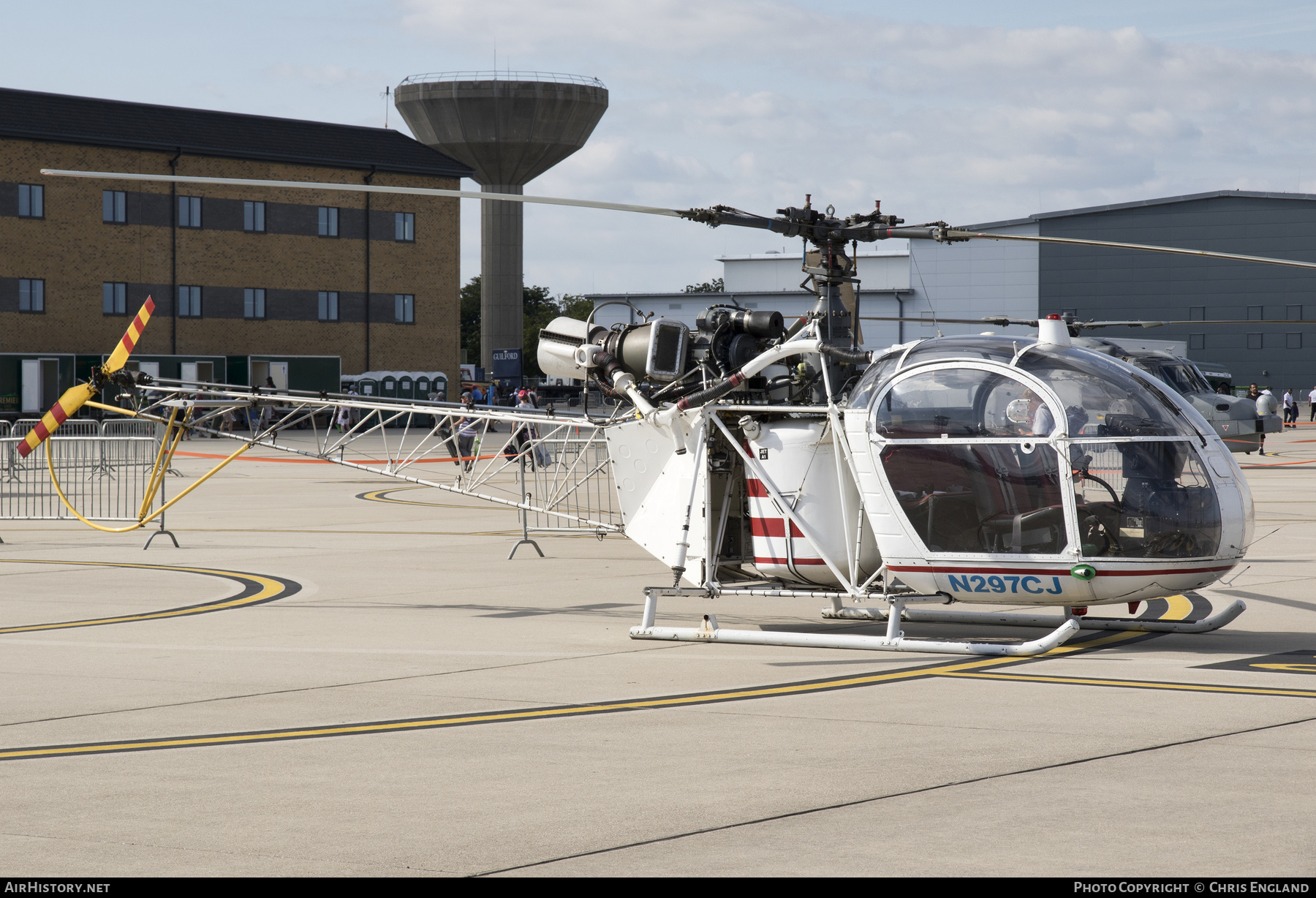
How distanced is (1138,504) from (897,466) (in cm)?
174

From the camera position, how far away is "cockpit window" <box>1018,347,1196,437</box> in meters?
9.84

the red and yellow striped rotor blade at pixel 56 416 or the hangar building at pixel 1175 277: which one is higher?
the hangar building at pixel 1175 277

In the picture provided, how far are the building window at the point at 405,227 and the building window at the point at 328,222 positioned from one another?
2.98 meters

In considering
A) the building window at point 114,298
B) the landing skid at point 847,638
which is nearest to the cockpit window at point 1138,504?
the landing skid at point 847,638

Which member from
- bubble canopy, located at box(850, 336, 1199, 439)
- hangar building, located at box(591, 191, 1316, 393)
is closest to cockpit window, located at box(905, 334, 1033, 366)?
bubble canopy, located at box(850, 336, 1199, 439)

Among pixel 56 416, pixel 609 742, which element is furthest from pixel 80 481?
pixel 609 742

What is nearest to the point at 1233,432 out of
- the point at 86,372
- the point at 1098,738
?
the point at 1098,738

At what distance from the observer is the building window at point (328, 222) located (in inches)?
2547

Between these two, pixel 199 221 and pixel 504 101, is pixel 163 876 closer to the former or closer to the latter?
pixel 199 221

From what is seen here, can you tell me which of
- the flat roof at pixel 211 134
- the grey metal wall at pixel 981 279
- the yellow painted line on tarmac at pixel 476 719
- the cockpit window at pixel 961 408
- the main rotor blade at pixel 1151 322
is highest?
the flat roof at pixel 211 134

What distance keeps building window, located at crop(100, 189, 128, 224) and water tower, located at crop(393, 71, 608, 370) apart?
23.6 meters

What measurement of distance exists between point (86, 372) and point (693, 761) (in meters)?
55.4

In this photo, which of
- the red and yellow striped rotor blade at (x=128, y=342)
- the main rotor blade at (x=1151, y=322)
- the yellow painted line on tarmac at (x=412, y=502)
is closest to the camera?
the red and yellow striped rotor blade at (x=128, y=342)

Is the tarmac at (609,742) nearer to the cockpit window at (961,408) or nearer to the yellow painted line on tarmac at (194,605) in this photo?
the yellow painted line on tarmac at (194,605)
